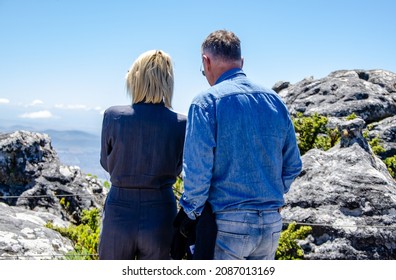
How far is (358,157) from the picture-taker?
6.26m

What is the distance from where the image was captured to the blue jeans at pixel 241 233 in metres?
3.05

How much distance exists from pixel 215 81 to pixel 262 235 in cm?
121

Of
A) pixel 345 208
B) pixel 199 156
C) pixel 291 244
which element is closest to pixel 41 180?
pixel 291 244

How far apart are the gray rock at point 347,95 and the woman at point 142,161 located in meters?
7.49

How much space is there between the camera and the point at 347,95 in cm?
1088

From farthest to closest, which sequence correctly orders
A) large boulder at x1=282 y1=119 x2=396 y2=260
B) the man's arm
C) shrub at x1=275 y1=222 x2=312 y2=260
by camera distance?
large boulder at x1=282 y1=119 x2=396 y2=260
shrub at x1=275 y1=222 x2=312 y2=260
the man's arm

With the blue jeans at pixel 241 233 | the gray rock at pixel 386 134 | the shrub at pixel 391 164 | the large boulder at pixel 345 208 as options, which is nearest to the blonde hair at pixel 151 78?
the blue jeans at pixel 241 233

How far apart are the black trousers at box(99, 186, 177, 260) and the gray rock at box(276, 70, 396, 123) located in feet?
24.8

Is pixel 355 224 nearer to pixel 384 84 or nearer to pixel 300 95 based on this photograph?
pixel 300 95

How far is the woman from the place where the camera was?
349 centimetres

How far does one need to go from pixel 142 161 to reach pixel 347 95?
8587 mm

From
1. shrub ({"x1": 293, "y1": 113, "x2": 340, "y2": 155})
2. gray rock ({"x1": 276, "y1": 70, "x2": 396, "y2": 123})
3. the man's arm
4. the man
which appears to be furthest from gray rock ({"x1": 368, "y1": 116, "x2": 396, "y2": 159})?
the man's arm

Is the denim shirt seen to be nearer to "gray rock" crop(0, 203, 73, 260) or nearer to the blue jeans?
the blue jeans

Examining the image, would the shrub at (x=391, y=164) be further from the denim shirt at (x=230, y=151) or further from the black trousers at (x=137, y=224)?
the black trousers at (x=137, y=224)
